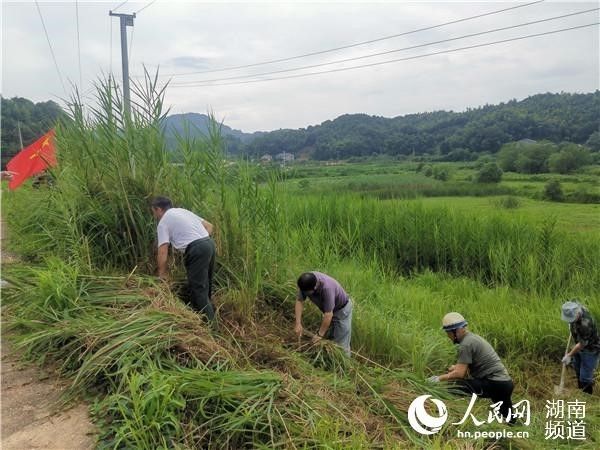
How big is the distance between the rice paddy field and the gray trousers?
309 mm

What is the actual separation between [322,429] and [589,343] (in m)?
4.09

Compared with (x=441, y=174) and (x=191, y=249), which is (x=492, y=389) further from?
(x=441, y=174)

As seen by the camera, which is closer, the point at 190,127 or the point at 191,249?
the point at 191,249

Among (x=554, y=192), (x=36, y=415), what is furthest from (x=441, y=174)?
(x=36, y=415)

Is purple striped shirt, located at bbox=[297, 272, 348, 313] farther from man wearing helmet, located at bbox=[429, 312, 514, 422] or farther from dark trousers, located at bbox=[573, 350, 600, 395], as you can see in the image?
dark trousers, located at bbox=[573, 350, 600, 395]

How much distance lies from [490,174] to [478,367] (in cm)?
1973

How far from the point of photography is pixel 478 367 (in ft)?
14.3

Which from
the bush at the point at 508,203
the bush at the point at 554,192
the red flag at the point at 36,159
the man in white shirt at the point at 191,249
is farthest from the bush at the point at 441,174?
the man in white shirt at the point at 191,249

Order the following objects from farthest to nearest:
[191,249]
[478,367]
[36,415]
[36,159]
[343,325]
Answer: [36,159]
[343,325]
[478,367]
[191,249]
[36,415]

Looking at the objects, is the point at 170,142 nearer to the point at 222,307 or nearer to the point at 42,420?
the point at 222,307

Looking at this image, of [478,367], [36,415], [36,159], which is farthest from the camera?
[36,159]

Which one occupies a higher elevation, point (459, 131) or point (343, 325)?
point (459, 131)

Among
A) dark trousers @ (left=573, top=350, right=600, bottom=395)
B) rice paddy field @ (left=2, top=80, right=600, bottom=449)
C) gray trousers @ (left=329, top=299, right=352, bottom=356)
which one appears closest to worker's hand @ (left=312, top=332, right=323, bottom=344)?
rice paddy field @ (left=2, top=80, right=600, bottom=449)

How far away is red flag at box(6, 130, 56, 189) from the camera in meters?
5.87
